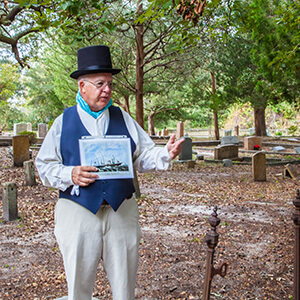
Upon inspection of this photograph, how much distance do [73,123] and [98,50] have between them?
20.3 inches

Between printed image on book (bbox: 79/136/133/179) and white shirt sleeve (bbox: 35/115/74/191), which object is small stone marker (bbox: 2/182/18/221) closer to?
white shirt sleeve (bbox: 35/115/74/191)

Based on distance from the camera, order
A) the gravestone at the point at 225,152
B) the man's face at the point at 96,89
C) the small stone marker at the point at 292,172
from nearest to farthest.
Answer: the man's face at the point at 96,89 < the small stone marker at the point at 292,172 < the gravestone at the point at 225,152

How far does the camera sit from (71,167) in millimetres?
2477

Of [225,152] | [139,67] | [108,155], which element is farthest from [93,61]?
[225,152]

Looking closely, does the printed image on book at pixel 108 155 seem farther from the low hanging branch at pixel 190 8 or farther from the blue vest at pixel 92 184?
the low hanging branch at pixel 190 8

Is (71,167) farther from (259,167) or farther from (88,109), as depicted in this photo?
(259,167)

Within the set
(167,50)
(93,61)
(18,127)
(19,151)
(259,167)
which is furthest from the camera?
(18,127)

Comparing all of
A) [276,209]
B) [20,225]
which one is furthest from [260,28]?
[20,225]

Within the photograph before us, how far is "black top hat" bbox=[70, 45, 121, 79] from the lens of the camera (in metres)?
2.56

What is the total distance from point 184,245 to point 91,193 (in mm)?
3354

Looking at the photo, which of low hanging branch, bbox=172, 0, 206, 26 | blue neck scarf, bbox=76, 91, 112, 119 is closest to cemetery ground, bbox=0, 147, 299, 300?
blue neck scarf, bbox=76, 91, 112, 119

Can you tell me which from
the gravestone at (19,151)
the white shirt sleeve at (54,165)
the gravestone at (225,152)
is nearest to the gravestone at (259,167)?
the gravestone at (225,152)

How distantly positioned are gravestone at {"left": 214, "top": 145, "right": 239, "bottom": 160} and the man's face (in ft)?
42.1

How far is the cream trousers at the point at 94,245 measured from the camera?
97.2 inches
